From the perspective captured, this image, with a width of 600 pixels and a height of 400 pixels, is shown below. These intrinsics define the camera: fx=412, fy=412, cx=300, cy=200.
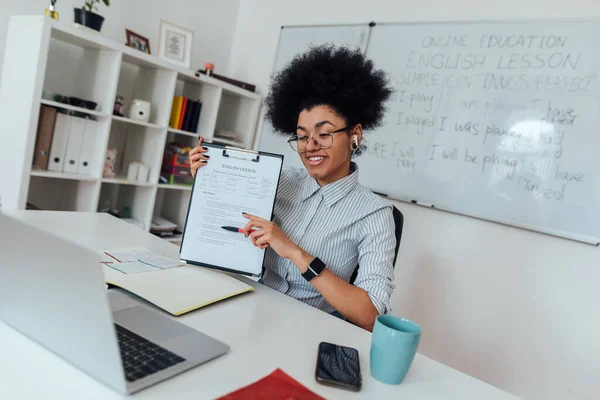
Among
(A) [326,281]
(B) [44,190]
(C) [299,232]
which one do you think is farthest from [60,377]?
(B) [44,190]

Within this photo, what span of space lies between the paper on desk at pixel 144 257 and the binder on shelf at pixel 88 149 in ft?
4.53

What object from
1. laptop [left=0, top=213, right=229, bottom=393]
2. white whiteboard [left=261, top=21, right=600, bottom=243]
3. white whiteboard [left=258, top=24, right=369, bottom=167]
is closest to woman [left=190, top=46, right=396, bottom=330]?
laptop [left=0, top=213, right=229, bottom=393]

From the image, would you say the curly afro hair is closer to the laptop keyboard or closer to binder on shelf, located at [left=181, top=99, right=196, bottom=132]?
the laptop keyboard

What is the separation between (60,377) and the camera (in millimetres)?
578

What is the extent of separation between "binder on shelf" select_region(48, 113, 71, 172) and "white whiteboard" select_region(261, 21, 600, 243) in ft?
5.47

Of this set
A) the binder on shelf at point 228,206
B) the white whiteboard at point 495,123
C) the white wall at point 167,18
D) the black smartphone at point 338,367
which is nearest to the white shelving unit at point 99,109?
the white wall at point 167,18

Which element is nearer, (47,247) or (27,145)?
(47,247)

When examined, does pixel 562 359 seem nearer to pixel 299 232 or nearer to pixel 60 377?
pixel 299 232

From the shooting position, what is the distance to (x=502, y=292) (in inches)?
79.7

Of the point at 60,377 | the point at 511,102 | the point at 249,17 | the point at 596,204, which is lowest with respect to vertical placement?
the point at 60,377

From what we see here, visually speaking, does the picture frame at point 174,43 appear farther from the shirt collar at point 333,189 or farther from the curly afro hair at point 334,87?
the shirt collar at point 333,189

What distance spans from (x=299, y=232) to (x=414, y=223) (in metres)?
1.24

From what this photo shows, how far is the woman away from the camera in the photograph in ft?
3.62

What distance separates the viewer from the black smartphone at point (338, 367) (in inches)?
27.0
